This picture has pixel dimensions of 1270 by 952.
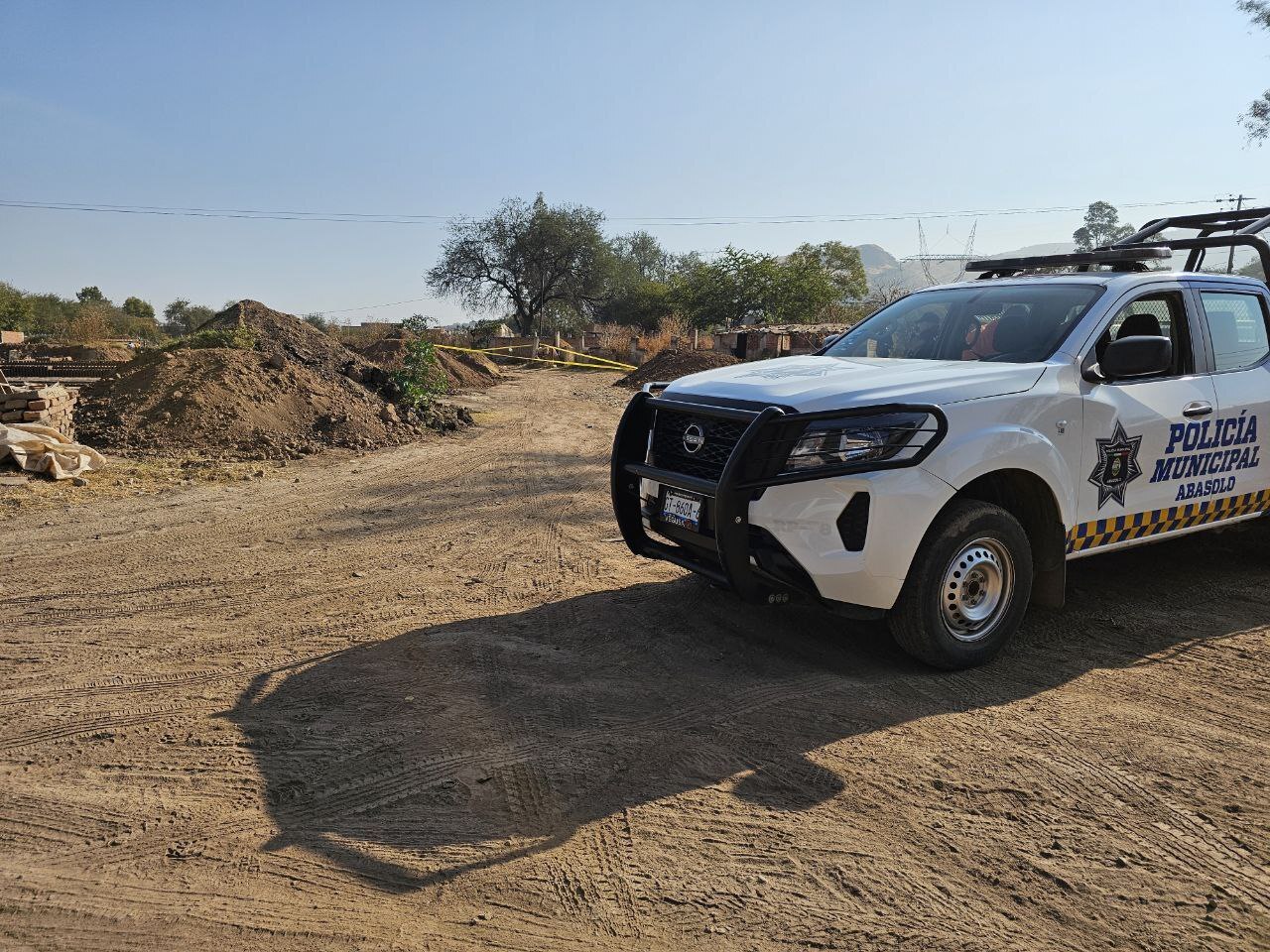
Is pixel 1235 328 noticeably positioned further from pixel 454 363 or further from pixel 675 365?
pixel 454 363

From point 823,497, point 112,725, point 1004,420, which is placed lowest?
point 112,725

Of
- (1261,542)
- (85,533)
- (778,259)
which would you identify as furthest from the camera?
(778,259)

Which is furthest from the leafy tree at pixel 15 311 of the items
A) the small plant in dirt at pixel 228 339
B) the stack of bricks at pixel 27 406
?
the stack of bricks at pixel 27 406

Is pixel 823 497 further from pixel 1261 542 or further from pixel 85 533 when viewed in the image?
pixel 85 533

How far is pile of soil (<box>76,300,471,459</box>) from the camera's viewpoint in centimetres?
1209

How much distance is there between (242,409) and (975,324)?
10826 mm

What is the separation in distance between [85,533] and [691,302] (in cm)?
3710

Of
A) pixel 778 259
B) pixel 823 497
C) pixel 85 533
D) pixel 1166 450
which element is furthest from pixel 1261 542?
pixel 778 259

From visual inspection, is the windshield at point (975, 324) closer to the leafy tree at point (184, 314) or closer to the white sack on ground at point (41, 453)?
the white sack on ground at point (41, 453)

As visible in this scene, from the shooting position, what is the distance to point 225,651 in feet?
15.8

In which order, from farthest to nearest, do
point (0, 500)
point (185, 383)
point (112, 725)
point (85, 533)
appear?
point (185, 383) → point (0, 500) → point (85, 533) → point (112, 725)

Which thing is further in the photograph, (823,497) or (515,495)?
(515,495)

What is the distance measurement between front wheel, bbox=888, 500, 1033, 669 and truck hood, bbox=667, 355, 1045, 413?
1.89ft

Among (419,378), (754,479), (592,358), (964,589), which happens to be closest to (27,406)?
(419,378)
